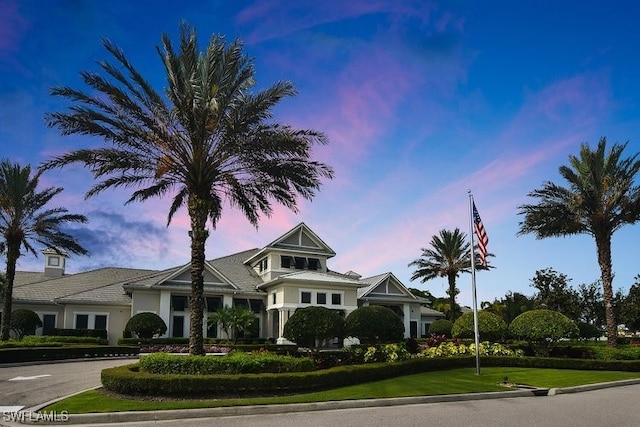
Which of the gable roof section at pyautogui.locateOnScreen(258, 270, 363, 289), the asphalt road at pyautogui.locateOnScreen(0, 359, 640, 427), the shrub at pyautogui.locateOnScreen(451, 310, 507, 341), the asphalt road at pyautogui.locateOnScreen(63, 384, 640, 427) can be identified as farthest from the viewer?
the gable roof section at pyautogui.locateOnScreen(258, 270, 363, 289)

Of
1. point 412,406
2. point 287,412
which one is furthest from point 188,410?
point 412,406

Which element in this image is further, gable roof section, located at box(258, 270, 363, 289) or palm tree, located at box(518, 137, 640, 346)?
gable roof section, located at box(258, 270, 363, 289)

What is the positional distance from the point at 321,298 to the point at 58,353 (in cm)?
2226

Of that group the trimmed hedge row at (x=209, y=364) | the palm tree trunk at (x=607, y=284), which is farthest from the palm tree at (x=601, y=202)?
the trimmed hedge row at (x=209, y=364)

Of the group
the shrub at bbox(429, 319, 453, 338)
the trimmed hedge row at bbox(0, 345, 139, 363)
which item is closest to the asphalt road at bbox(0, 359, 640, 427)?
the trimmed hedge row at bbox(0, 345, 139, 363)

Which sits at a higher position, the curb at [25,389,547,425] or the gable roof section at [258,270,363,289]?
the gable roof section at [258,270,363,289]

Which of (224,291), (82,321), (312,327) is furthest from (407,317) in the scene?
(82,321)

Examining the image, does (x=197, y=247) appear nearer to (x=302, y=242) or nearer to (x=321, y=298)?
(x=321, y=298)

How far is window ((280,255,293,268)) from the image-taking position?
1842 inches

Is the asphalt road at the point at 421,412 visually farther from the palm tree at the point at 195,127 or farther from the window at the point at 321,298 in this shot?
the window at the point at 321,298

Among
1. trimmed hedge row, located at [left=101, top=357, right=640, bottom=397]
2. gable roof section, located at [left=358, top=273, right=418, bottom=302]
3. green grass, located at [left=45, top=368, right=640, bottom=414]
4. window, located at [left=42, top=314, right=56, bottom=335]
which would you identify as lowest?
green grass, located at [left=45, top=368, right=640, bottom=414]

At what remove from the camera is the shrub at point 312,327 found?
79.8 feet

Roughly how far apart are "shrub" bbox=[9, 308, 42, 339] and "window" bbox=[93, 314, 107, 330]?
13.1 feet

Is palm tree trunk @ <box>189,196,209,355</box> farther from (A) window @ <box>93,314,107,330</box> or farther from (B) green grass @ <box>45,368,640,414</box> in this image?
(A) window @ <box>93,314,107,330</box>
